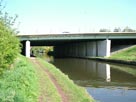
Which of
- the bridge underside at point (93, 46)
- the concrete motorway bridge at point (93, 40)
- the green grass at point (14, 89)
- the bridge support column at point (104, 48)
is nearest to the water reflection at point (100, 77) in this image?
the green grass at point (14, 89)

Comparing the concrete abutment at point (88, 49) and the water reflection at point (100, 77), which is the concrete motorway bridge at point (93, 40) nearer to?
the concrete abutment at point (88, 49)

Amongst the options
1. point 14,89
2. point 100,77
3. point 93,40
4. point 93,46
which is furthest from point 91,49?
point 14,89

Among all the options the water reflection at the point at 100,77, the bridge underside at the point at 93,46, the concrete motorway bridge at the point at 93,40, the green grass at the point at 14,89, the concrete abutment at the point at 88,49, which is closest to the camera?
the green grass at the point at 14,89

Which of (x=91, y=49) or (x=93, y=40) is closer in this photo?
(x=93, y=40)

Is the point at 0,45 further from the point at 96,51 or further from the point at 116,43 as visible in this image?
the point at 116,43

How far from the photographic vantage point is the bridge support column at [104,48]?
82.8 m

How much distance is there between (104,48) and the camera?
8438cm

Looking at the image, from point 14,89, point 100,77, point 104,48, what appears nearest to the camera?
point 14,89

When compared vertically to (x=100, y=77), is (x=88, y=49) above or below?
below

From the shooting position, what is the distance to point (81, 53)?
332 ft

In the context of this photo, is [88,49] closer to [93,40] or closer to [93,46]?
[93,46]

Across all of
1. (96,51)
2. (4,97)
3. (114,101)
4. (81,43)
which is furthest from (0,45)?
(81,43)

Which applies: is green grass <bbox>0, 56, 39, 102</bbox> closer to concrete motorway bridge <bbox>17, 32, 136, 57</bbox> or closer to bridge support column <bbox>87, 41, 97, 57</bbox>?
concrete motorway bridge <bbox>17, 32, 136, 57</bbox>

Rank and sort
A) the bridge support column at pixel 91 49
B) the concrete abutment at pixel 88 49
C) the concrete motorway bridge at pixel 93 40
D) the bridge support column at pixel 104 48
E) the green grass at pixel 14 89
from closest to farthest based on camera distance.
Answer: the green grass at pixel 14 89
the concrete motorway bridge at pixel 93 40
the bridge support column at pixel 104 48
the concrete abutment at pixel 88 49
the bridge support column at pixel 91 49
